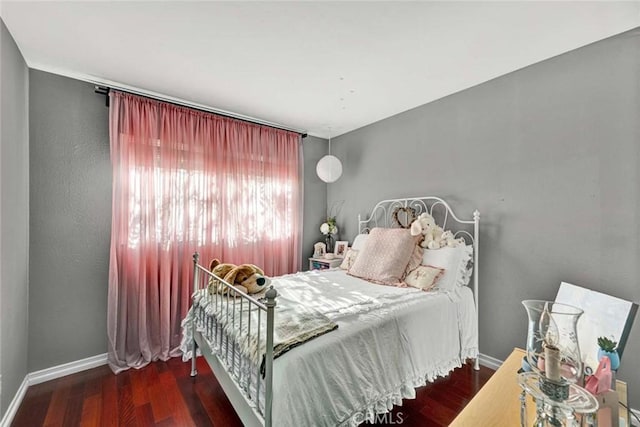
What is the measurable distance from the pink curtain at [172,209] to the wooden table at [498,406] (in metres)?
2.63

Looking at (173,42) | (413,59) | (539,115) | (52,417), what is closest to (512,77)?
(539,115)

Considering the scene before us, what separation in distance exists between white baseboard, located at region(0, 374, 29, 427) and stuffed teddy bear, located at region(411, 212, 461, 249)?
327 cm

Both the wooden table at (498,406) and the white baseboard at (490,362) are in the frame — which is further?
the white baseboard at (490,362)

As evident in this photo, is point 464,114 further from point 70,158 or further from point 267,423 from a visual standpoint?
point 70,158

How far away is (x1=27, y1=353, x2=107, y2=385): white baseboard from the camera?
2152 millimetres

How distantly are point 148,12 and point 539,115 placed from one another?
9.63 feet

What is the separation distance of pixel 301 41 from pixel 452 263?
2.17 meters

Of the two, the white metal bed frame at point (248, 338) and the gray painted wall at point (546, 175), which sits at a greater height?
the gray painted wall at point (546, 175)

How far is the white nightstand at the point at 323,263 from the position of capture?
3.44 metres

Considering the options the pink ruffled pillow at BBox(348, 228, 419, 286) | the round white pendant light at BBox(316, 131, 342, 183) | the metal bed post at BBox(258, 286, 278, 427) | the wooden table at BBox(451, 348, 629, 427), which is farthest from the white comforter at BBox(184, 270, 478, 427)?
the round white pendant light at BBox(316, 131, 342, 183)

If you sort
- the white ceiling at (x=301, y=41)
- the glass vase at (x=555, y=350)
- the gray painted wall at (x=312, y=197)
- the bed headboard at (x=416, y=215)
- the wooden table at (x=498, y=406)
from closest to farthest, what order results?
the glass vase at (x=555, y=350), the wooden table at (x=498, y=406), the white ceiling at (x=301, y=41), the bed headboard at (x=416, y=215), the gray painted wall at (x=312, y=197)

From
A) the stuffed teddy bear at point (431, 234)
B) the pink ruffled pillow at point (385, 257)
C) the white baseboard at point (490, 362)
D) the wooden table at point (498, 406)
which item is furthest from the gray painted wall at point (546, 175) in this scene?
the wooden table at point (498, 406)

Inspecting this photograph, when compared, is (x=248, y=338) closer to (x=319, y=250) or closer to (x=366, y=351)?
(x=366, y=351)

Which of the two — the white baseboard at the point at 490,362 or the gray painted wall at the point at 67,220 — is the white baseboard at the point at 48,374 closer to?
the gray painted wall at the point at 67,220
